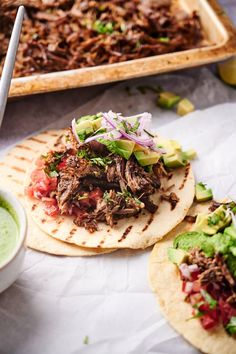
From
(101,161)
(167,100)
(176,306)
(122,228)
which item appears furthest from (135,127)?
(176,306)

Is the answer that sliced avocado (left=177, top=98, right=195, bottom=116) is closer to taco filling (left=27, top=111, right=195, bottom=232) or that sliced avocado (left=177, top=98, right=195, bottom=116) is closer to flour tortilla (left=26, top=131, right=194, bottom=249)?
taco filling (left=27, top=111, right=195, bottom=232)

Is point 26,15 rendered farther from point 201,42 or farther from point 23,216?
point 23,216

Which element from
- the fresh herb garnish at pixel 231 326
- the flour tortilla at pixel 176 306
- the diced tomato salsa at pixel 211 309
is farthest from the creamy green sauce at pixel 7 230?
the fresh herb garnish at pixel 231 326

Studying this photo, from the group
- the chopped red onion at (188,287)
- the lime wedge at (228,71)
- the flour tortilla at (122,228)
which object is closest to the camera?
the chopped red onion at (188,287)

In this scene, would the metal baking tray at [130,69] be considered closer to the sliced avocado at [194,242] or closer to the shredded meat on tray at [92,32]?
the shredded meat on tray at [92,32]

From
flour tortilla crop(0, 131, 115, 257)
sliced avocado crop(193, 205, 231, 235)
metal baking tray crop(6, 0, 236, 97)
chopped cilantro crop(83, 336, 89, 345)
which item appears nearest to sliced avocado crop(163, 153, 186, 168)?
sliced avocado crop(193, 205, 231, 235)

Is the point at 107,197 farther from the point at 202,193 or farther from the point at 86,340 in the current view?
the point at 86,340
